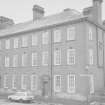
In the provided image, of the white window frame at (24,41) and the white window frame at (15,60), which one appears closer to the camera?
the white window frame at (24,41)

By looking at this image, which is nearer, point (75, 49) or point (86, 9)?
point (75, 49)

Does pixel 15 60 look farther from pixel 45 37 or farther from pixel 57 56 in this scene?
pixel 57 56

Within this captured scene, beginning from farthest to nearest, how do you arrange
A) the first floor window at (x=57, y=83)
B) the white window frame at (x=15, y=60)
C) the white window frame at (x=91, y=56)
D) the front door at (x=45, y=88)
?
1. the white window frame at (x=15, y=60)
2. the front door at (x=45, y=88)
3. the first floor window at (x=57, y=83)
4. the white window frame at (x=91, y=56)

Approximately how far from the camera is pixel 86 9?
26656mm

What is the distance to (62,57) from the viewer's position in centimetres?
2570

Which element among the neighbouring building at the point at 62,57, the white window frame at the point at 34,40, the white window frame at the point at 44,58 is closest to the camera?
the neighbouring building at the point at 62,57

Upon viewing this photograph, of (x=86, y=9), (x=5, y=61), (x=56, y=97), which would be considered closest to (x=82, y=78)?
(x=56, y=97)

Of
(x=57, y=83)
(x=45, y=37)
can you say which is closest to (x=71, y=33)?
(x=45, y=37)

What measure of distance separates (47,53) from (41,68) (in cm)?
245

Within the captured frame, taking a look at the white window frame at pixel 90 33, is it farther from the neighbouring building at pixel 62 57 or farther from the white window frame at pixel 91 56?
the white window frame at pixel 91 56

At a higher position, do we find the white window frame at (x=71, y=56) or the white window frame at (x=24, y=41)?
the white window frame at (x=24, y=41)

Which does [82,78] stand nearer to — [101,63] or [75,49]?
[75,49]

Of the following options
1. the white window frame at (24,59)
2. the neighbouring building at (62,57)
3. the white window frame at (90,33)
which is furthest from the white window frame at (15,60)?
the white window frame at (90,33)

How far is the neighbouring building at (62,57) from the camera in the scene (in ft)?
78.8
